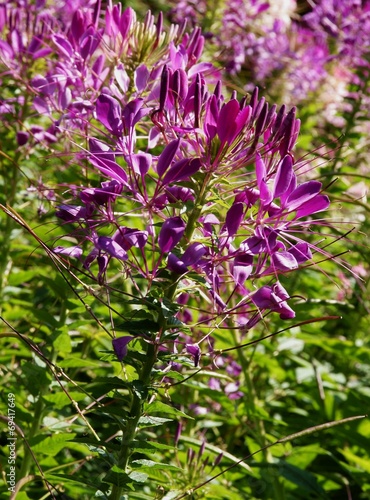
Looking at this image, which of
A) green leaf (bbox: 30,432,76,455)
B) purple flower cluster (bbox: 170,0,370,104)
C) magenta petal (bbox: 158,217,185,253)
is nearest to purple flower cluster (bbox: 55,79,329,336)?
magenta petal (bbox: 158,217,185,253)

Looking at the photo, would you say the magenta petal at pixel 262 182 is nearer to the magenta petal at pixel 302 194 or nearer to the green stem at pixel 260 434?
the magenta petal at pixel 302 194

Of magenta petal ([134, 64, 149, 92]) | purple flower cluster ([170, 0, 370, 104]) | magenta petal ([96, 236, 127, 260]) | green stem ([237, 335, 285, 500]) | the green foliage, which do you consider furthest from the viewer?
purple flower cluster ([170, 0, 370, 104])

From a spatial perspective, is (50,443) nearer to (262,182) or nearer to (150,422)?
(150,422)

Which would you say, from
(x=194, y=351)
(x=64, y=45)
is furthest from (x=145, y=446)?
(x=64, y=45)

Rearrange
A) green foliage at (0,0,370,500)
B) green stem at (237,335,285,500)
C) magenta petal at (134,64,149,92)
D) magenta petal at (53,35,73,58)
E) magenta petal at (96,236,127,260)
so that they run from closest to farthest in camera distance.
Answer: magenta petal at (96,236,127,260)
green foliage at (0,0,370,500)
magenta petal at (134,64,149,92)
magenta petal at (53,35,73,58)
green stem at (237,335,285,500)

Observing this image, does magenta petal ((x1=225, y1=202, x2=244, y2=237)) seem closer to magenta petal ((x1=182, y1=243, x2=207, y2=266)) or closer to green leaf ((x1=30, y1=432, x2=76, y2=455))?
magenta petal ((x1=182, y1=243, x2=207, y2=266))

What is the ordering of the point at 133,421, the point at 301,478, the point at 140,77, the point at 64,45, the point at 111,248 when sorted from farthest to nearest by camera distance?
the point at 301,478
the point at 64,45
the point at 140,77
the point at 133,421
the point at 111,248

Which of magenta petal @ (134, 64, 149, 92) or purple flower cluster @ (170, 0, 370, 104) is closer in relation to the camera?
magenta petal @ (134, 64, 149, 92)
